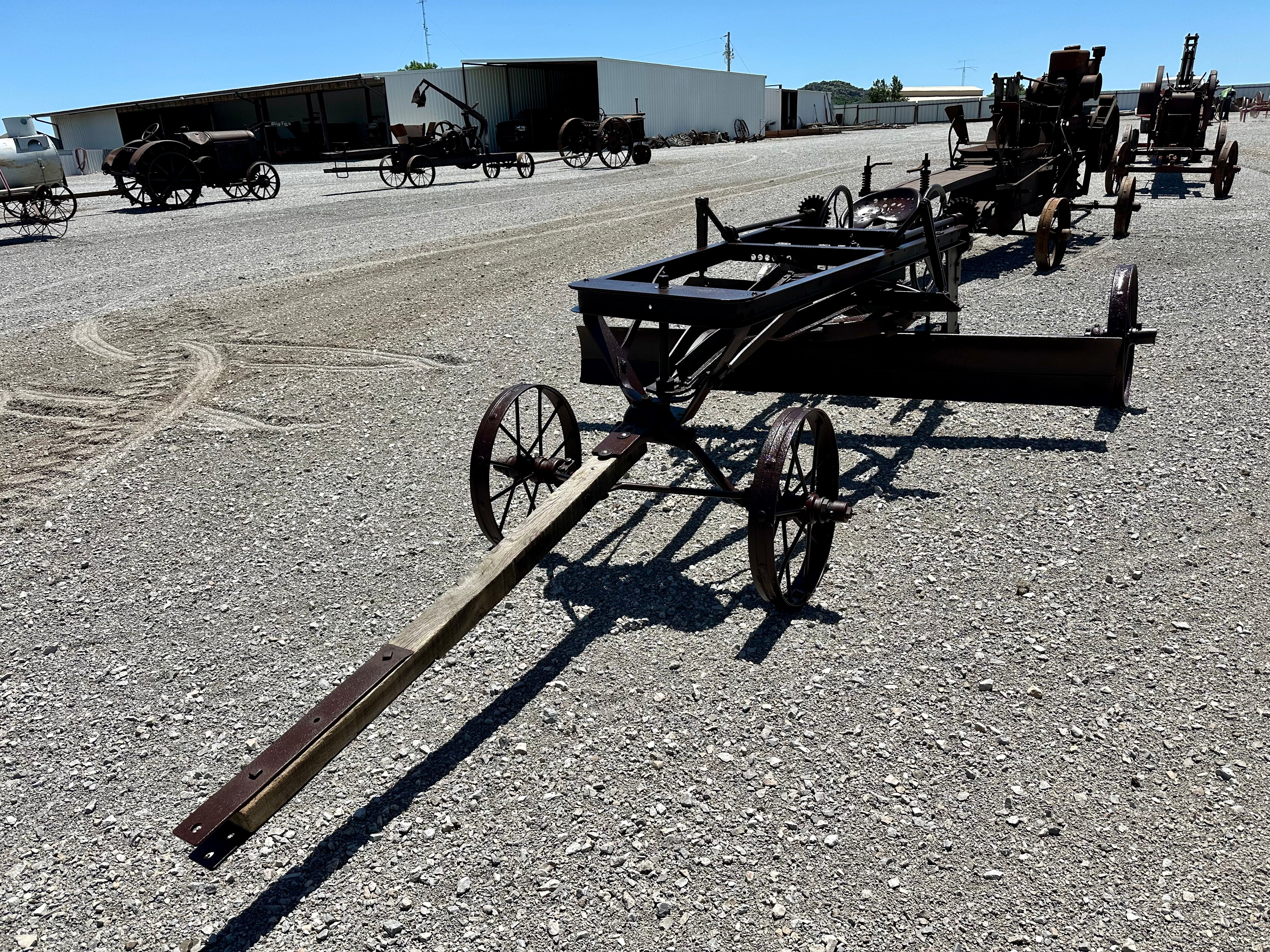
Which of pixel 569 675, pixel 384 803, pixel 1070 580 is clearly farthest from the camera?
pixel 1070 580

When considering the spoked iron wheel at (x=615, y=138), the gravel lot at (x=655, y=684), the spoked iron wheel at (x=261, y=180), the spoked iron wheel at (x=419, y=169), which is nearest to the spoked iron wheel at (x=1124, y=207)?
the gravel lot at (x=655, y=684)

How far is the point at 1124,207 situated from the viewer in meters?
11.4

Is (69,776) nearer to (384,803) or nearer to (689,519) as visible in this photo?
(384,803)

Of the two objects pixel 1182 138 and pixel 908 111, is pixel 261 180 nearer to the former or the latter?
pixel 1182 138

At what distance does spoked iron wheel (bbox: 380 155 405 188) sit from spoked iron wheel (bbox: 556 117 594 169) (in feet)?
18.1

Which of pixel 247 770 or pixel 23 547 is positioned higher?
pixel 247 770

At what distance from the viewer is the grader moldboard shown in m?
2.76

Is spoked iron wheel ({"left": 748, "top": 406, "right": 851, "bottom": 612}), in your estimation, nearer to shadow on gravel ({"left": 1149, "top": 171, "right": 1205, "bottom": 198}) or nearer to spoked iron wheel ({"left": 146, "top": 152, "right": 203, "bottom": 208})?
shadow on gravel ({"left": 1149, "top": 171, "right": 1205, "bottom": 198})

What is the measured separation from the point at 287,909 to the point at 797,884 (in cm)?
159

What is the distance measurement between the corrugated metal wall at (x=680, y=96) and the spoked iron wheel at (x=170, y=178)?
Answer: 67.3 ft

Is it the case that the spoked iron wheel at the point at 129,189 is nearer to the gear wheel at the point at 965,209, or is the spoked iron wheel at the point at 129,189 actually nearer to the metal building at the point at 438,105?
the metal building at the point at 438,105

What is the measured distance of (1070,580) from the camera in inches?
164

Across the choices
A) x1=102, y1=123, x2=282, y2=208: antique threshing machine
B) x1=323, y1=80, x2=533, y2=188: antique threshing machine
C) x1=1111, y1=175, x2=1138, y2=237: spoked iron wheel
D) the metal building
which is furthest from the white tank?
x1=1111, y1=175, x2=1138, y2=237: spoked iron wheel

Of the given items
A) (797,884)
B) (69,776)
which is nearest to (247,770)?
(69,776)
